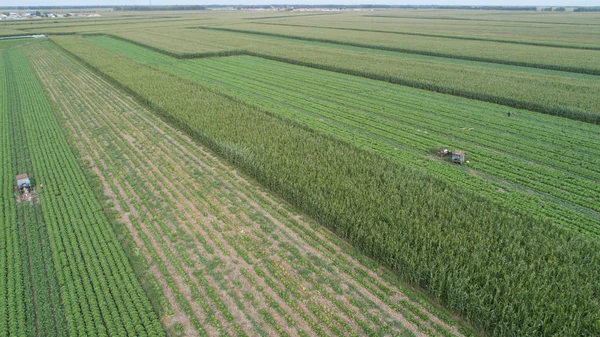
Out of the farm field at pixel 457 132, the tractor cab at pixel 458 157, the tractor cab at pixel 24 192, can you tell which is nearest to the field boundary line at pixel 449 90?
the farm field at pixel 457 132

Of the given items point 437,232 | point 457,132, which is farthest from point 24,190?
point 457,132

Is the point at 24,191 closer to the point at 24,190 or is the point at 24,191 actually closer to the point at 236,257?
the point at 24,190

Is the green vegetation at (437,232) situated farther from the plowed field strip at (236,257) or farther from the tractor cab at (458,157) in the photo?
the tractor cab at (458,157)

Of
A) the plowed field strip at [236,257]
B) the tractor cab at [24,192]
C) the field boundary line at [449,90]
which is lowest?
the plowed field strip at [236,257]

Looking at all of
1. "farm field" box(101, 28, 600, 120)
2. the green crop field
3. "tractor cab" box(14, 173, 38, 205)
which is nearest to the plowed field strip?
the green crop field

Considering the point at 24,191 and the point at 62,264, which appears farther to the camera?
the point at 24,191

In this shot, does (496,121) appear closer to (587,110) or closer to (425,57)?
(587,110)
